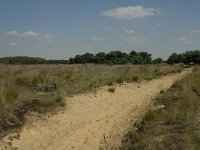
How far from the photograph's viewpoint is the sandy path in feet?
36.0

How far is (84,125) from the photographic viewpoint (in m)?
13.0

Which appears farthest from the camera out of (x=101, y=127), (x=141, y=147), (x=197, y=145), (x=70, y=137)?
(x=101, y=127)

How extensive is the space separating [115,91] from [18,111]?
8.09 metres

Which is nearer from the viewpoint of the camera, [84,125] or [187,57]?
[84,125]

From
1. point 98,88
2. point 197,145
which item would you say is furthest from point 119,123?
point 98,88

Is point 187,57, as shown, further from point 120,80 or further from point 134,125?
point 134,125

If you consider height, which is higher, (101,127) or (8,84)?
(8,84)

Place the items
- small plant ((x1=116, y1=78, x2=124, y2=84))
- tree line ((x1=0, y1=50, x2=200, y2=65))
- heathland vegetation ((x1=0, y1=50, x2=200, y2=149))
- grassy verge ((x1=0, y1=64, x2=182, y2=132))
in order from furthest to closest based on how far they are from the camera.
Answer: tree line ((x1=0, y1=50, x2=200, y2=65)), small plant ((x1=116, y1=78, x2=124, y2=84)), grassy verge ((x1=0, y1=64, x2=182, y2=132)), heathland vegetation ((x1=0, y1=50, x2=200, y2=149))

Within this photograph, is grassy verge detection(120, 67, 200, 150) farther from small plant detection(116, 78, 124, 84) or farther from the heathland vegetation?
small plant detection(116, 78, 124, 84)

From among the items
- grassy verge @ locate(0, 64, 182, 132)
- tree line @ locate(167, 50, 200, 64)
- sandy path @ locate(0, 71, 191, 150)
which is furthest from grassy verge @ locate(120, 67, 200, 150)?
tree line @ locate(167, 50, 200, 64)

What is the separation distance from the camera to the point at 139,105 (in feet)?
56.1

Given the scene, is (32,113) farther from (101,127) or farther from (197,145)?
(197,145)

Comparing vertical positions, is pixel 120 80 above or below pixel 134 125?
above

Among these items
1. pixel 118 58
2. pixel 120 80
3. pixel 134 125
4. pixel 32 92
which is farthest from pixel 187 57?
pixel 134 125
